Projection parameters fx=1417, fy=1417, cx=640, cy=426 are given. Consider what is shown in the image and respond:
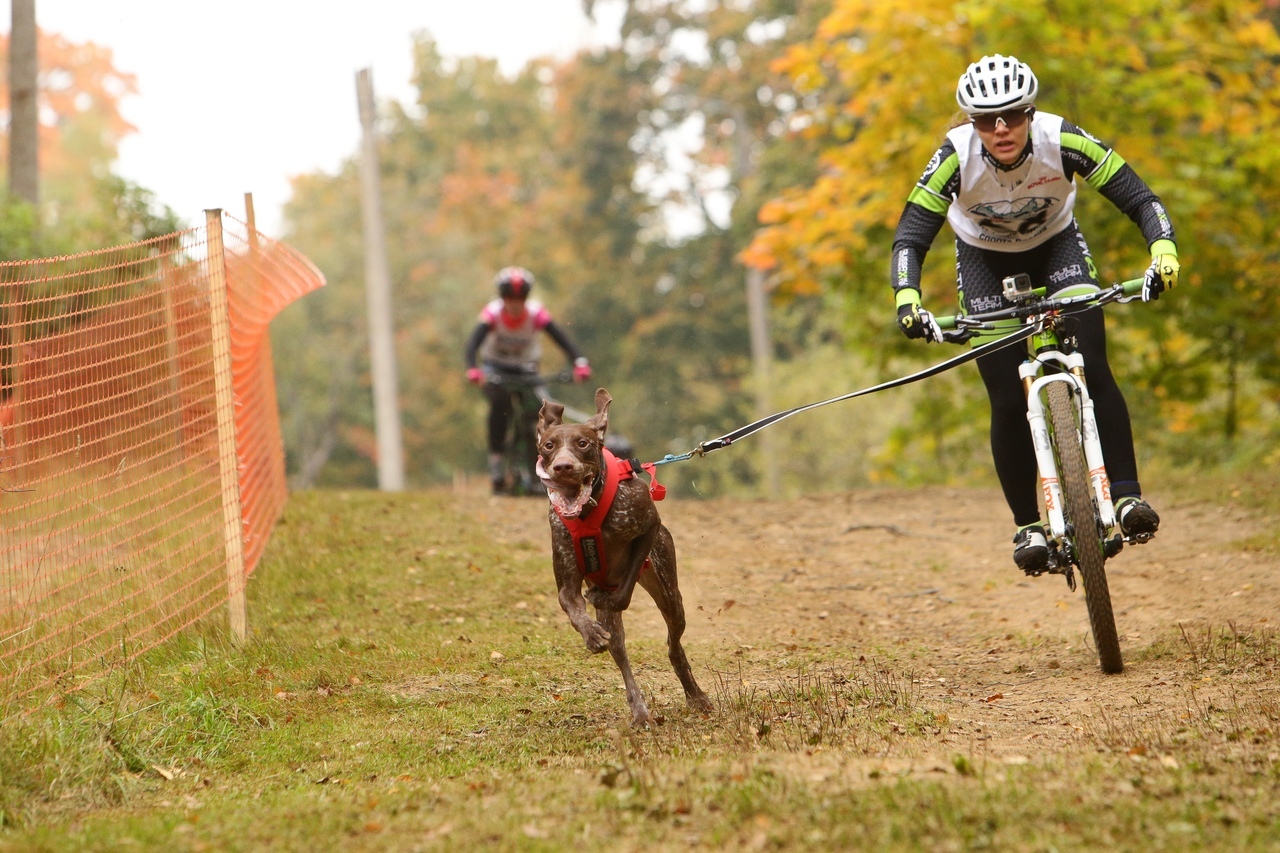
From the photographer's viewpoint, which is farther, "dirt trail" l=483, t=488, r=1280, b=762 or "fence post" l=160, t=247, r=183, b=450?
"fence post" l=160, t=247, r=183, b=450

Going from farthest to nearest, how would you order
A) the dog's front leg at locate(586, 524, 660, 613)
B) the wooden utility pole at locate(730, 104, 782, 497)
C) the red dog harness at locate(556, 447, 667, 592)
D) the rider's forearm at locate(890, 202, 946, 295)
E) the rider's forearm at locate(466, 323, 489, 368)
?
the wooden utility pole at locate(730, 104, 782, 497)
the rider's forearm at locate(466, 323, 489, 368)
the rider's forearm at locate(890, 202, 946, 295)
the dog's front leg at locate(586, 524, 660, 613)
the red dog harness at locate(556, 447, 667, 592)

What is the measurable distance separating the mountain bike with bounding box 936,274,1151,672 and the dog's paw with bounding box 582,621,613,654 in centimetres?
200

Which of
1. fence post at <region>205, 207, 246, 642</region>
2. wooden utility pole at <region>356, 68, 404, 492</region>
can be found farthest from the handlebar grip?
wooden utility pole at <region>356, 68, 404, 492</region>

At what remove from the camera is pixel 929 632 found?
810 centimetres

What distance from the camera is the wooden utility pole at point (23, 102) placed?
1611 centimetres

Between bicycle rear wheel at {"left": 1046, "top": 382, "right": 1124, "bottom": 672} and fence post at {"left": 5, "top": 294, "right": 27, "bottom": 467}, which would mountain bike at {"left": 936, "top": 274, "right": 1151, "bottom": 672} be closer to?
bicycle rear wheel at {"left": 1046, "top": 382, "right": 1124, "bottom": 672}

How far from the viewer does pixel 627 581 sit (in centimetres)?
570

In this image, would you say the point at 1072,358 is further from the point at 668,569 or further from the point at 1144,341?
the point at 1144,341

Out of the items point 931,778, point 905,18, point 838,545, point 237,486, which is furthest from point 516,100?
point 931,778

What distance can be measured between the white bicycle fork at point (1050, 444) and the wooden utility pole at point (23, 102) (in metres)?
13.2

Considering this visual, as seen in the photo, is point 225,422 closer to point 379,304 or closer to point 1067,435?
point 1067,435

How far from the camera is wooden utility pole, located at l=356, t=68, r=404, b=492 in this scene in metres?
23.0

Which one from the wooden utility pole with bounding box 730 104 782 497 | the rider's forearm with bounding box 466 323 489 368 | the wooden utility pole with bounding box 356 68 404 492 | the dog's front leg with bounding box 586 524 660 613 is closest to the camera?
the dog's front leg with bounding box 586 524 660 613

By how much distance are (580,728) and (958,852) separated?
2.31 metres
